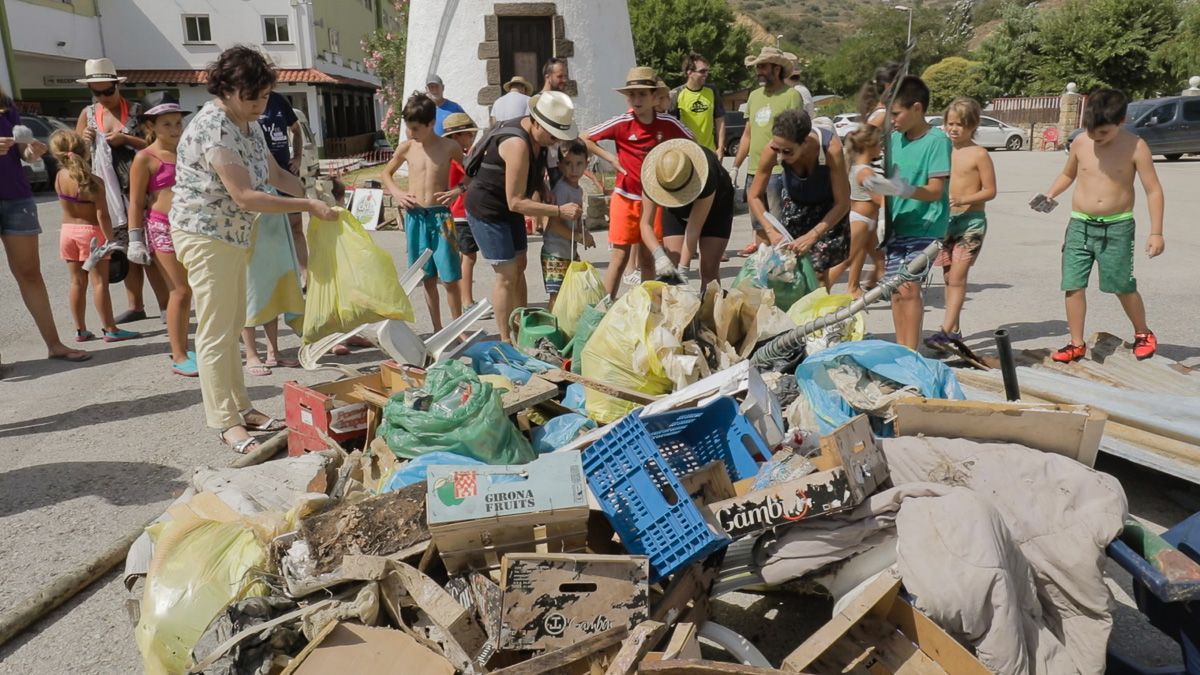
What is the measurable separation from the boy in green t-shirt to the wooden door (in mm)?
10651

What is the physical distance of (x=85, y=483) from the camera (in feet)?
13.3

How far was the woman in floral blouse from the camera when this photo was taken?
3.92 metres

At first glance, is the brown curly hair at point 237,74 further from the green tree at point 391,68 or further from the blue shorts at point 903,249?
the green tree at point 391,68

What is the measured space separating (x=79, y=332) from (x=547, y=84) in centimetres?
466

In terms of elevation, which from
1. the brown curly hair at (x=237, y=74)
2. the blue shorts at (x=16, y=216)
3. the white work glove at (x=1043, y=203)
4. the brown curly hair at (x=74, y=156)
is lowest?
the white work glove at (x=1043, y=203)

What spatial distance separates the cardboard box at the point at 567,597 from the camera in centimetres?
230

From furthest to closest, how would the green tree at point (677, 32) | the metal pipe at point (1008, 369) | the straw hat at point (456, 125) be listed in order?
the green tree at point (677, 32) → the straw hat at point (456, 125) → the metal pipe at point (1008, 369)

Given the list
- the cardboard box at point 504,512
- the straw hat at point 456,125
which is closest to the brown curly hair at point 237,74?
the cardboard box at point 504,512

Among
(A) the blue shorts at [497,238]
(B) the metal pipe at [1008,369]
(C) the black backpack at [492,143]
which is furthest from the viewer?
(A) the blue shorts at [497,238]

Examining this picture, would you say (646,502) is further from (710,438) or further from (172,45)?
(172,45)

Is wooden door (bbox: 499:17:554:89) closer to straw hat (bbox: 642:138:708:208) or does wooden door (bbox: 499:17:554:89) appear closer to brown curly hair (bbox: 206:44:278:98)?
straw hat (bbox: 642:138:708:208)

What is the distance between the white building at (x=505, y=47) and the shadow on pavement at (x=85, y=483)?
11469mm

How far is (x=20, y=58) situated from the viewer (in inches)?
1103

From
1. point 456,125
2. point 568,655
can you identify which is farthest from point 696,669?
point 456,125
